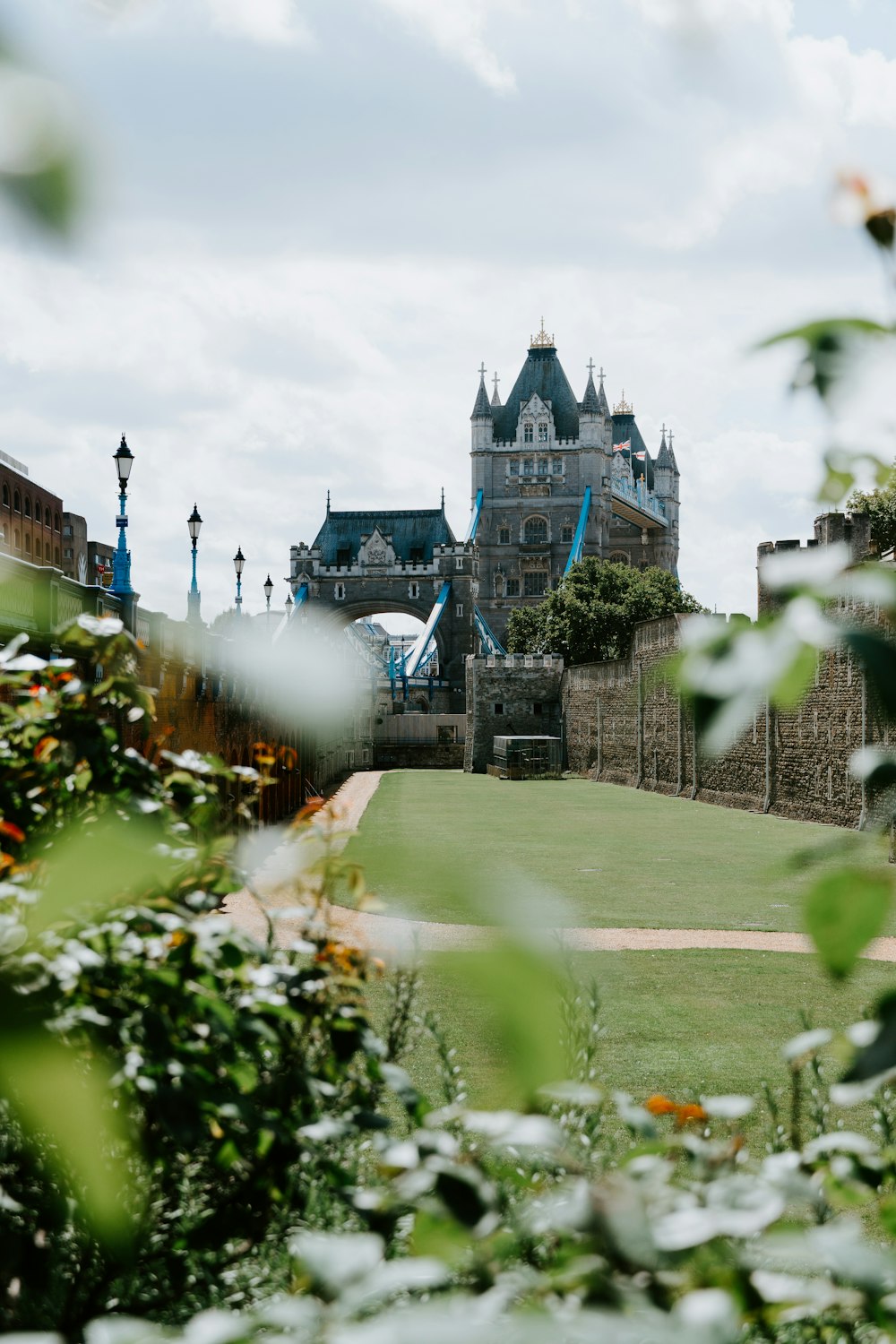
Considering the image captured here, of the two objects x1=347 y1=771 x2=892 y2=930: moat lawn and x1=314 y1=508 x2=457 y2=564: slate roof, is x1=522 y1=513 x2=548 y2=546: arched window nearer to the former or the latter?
x1=314 y1=508 x2=457 y2=564: slate roof

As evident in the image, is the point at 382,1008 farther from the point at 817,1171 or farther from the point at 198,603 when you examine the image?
the point at 198,603

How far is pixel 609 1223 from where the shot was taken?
98 cm

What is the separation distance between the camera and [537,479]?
86812 millimetres

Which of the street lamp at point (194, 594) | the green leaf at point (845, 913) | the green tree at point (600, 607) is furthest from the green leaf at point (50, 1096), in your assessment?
the green tree at point (600, 607)

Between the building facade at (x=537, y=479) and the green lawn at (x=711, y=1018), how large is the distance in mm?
74745

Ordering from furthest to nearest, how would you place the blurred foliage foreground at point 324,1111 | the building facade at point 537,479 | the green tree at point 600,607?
the building facade at point 537,479 → the green tree at point 600,607 → the blurred foliage foreground at point 324,1111

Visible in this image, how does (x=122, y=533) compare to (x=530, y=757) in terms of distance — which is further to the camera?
(x=530, y=757)

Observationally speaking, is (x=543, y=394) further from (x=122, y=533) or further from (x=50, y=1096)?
(x=50, y=1096)

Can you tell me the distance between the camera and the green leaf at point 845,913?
846mm

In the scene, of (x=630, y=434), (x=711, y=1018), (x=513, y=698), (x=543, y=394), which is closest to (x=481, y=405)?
(x=543, y=394)

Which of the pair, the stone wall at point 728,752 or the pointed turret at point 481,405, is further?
the pointed turret at point 481,405

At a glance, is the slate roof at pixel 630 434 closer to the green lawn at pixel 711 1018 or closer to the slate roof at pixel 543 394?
the slate roof at pixel 543 394

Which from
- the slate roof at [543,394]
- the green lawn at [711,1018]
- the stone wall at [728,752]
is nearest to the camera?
the green lawn at [711,1018]

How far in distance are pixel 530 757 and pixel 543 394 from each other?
53.7 m
